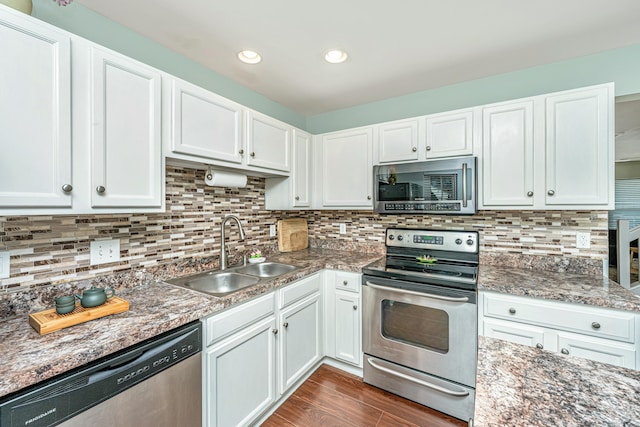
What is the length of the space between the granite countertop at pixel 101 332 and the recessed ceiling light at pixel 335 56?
62.3 inches

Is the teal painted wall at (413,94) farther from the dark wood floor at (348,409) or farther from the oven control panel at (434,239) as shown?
the dark wood floor at (348,409)

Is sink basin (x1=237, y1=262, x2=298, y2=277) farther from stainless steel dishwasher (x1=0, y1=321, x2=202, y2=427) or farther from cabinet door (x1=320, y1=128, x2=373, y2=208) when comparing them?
stainless steel dishwasher (x1=0, y1=321, x2=202, y2=427)

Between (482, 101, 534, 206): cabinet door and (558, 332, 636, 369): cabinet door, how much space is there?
0.83m

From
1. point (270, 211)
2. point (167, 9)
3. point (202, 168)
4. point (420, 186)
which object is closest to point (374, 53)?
point (420, 186)

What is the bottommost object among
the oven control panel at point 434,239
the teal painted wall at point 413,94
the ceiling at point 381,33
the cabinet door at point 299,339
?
the cabinet door at point 299,339

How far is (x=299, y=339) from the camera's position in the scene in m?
2.05

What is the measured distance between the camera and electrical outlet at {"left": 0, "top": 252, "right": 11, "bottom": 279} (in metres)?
1.20

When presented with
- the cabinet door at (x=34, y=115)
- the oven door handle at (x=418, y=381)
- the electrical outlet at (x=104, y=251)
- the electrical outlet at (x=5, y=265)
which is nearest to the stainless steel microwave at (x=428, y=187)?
the oven door handle at (x=418, y=381)

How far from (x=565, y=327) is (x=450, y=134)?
141 cm

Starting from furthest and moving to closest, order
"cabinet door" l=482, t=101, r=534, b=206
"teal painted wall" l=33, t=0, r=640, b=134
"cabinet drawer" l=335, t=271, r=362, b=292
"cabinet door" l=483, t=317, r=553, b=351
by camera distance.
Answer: "cabinet drawer" l=335, t=271, r=362, b=292 → "cabinet door" l=482, t=101, r=534, b=206 → "cabinet door" l=483, t=317, r=553, b=351 → "teal painted wall" l=33, t=0, r=640, b=134

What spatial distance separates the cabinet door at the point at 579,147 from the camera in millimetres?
1684

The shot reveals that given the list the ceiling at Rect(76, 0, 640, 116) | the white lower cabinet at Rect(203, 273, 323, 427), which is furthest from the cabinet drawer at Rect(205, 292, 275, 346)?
the ceiling at Rect(76, 0, 640, 116)

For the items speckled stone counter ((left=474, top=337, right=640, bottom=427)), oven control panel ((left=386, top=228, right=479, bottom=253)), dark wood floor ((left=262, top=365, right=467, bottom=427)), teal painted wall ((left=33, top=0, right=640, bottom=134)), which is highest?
teal painted wall ((left=33, top=0, right=640, bottom=134))

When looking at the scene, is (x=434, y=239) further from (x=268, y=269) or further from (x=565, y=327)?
(x=268, y=269)
